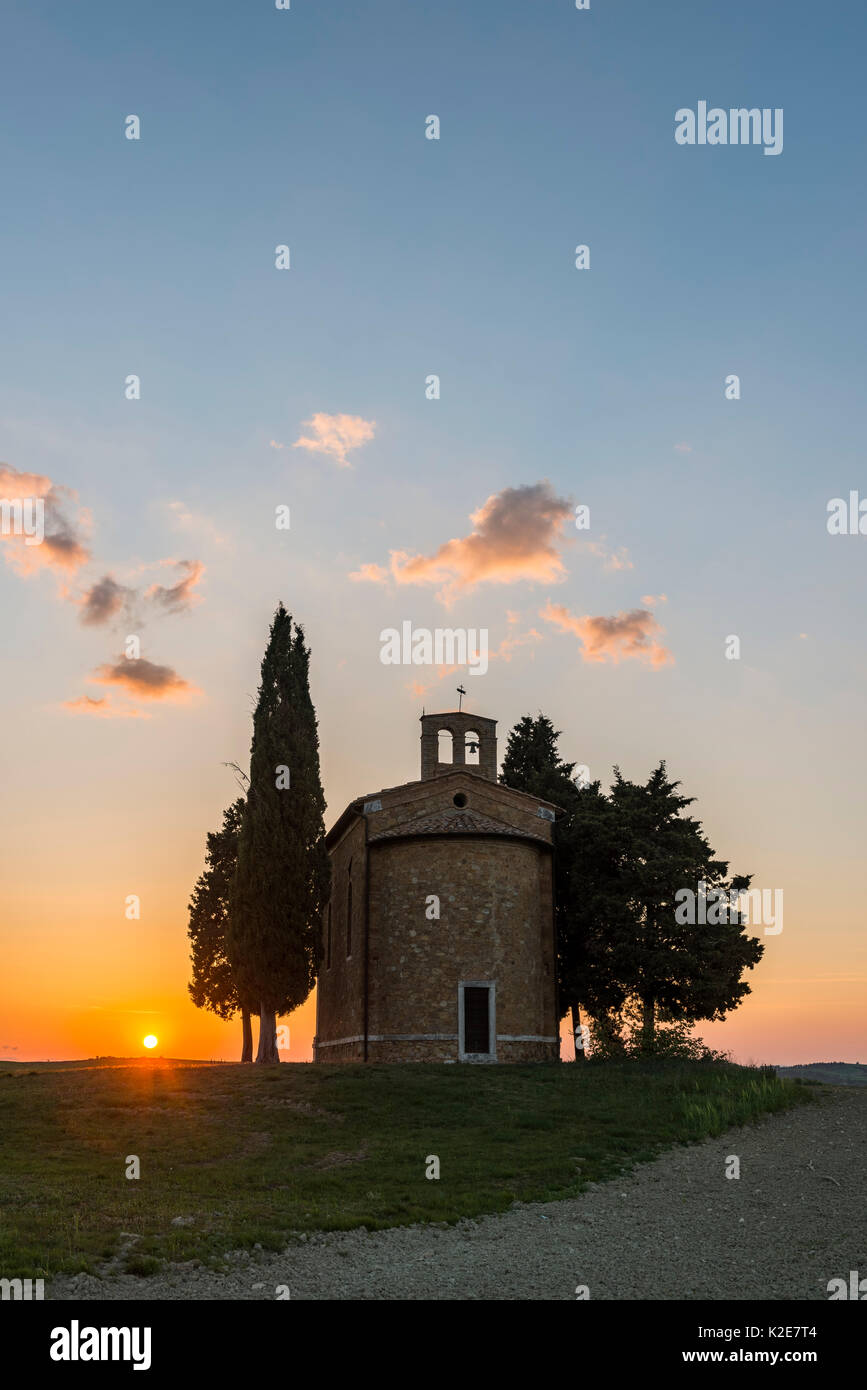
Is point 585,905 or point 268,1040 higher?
point 585,905

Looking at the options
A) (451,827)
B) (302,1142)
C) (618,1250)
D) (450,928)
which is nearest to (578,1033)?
(450,928)

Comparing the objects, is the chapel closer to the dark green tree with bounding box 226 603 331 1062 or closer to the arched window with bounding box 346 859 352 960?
the arched window with bounding box 346 859 352 960

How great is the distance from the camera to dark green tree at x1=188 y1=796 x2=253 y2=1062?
42875mm

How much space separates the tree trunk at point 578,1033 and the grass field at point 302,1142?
27.6 ft

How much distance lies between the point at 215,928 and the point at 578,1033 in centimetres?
1537

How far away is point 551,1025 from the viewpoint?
1309 inches

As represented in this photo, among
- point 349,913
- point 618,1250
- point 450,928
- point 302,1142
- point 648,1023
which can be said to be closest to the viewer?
point 618,1250

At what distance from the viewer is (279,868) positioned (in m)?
33.0

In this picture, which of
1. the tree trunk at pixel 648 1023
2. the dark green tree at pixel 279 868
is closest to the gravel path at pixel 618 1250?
the tree trunk at pixel 648 1023

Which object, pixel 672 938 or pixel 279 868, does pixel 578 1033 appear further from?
pixel 279 868
